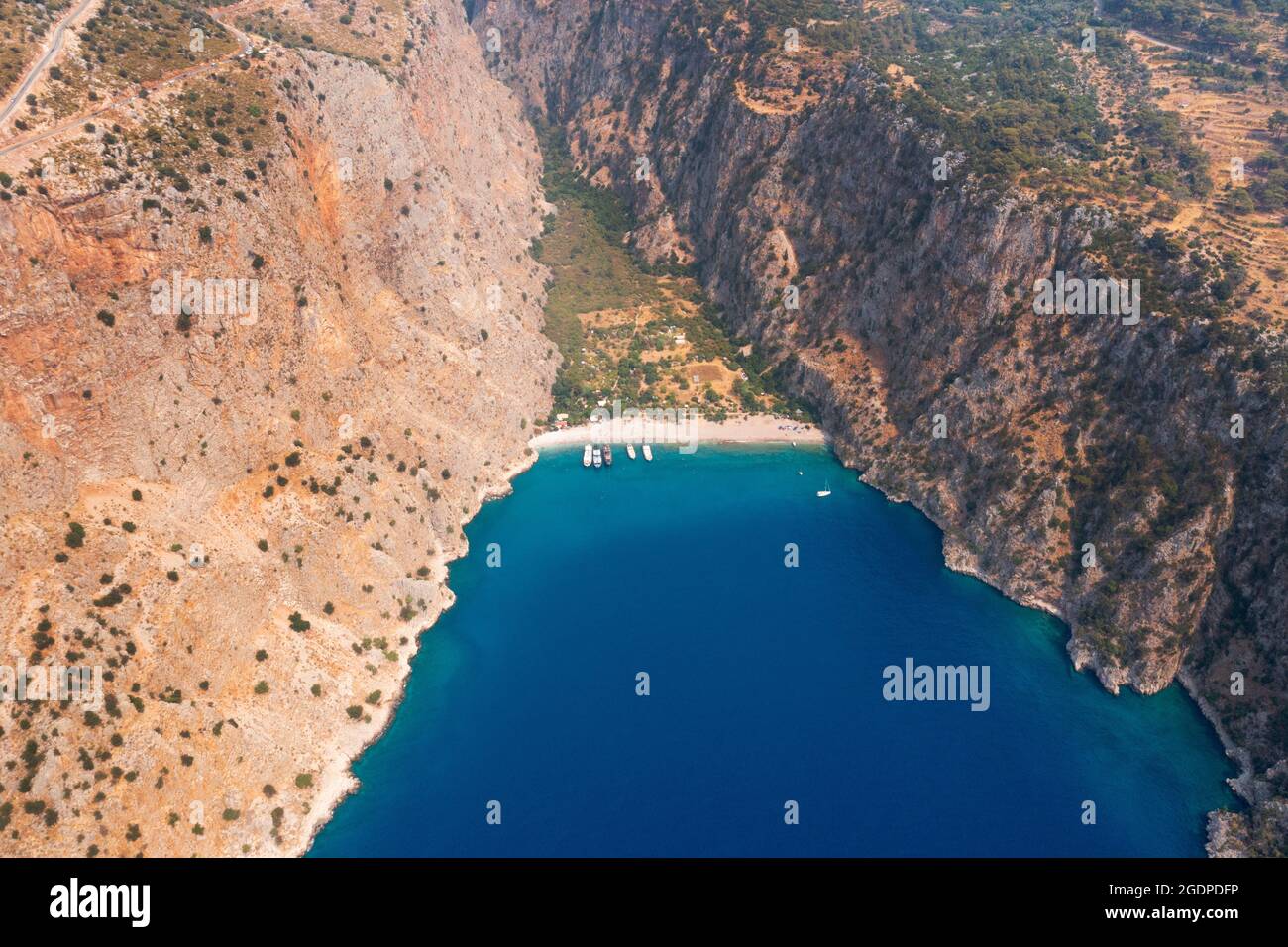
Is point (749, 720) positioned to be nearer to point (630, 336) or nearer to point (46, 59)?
point (630, 336)

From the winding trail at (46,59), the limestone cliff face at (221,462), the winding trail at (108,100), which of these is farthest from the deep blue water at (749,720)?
the winding trail at (46,59)

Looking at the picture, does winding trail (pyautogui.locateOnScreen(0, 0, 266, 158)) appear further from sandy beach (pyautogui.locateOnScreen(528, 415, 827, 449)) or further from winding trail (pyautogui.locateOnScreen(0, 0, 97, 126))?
sandy beach (pyautogui.locateOnScreen(528, 415, 827, 449))

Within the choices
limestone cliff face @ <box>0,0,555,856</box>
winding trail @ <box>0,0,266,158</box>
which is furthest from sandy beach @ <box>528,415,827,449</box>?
winding trail @ <box>0,0,266,158</box>

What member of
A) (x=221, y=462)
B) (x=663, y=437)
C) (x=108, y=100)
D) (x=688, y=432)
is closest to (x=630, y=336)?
(x=663, y=437)

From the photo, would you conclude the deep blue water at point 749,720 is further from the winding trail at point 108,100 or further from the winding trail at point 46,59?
the winding trail at point 46,59

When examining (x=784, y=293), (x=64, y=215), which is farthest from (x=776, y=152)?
(x=64, y=215)
